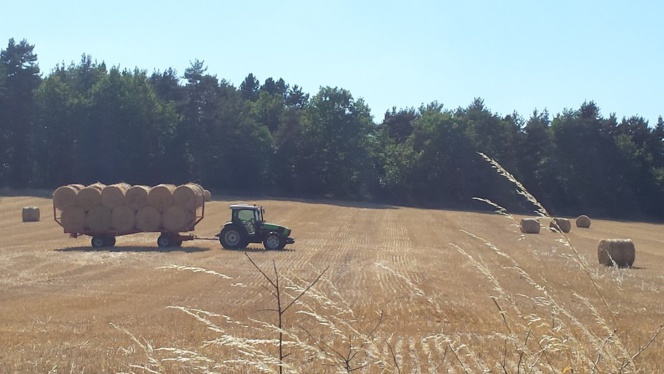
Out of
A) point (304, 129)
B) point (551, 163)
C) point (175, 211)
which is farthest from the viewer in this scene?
point (304, 129)

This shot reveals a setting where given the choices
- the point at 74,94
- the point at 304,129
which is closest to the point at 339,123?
the point at 304,129

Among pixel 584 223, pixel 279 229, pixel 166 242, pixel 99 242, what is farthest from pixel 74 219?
pixel 584 223

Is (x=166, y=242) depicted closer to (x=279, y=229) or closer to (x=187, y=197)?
(x=187, y=197)

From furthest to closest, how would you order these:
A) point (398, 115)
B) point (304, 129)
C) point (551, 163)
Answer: point (398, 115)
point (304, 129)
point (551, 163)

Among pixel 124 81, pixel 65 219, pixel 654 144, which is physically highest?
pixel 124 81

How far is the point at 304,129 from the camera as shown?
78125 mm

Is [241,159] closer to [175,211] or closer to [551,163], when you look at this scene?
[551,163]

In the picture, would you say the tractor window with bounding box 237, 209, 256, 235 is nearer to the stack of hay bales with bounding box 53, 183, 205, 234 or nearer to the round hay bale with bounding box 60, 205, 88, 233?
the stack of hay bales with bounding box 53, 183, 205, 234

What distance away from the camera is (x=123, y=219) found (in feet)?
103

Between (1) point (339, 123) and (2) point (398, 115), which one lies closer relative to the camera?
(1) point (339, 123)

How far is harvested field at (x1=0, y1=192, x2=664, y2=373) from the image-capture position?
3.86 m

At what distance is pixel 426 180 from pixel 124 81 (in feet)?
94.6

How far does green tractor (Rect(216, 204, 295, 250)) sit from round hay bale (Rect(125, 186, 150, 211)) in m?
3.97

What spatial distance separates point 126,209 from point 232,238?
15.9ft
